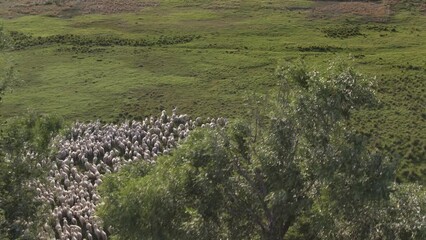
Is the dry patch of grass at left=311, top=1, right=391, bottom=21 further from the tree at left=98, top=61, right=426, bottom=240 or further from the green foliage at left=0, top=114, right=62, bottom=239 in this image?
the green foliage at left=0, top=114, right=62, bottom=239

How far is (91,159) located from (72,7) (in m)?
52.4

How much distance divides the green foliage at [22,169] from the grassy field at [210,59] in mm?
24893

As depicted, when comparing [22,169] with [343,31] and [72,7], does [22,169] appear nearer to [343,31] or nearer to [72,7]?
[343,31]

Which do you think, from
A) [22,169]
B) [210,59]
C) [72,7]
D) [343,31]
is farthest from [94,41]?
[22,169]

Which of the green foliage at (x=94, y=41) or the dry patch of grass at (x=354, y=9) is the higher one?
the dry patch of grass at (x=354, y=9)

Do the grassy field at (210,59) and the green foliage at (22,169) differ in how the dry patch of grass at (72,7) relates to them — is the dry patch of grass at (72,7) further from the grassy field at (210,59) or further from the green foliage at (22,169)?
the green foliage at (22,169)

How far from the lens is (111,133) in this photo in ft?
146

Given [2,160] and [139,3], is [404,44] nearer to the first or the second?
[139,3]

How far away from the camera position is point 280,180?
2141cm

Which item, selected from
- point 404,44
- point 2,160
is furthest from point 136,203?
point 404,44

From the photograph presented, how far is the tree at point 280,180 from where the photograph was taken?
20328 millimetres

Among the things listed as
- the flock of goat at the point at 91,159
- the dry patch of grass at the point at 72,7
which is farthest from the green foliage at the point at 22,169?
the dry patch of grass at the point at 72,7

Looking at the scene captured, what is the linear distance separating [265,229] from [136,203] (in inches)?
212

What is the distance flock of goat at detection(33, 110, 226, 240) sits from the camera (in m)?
33.9
